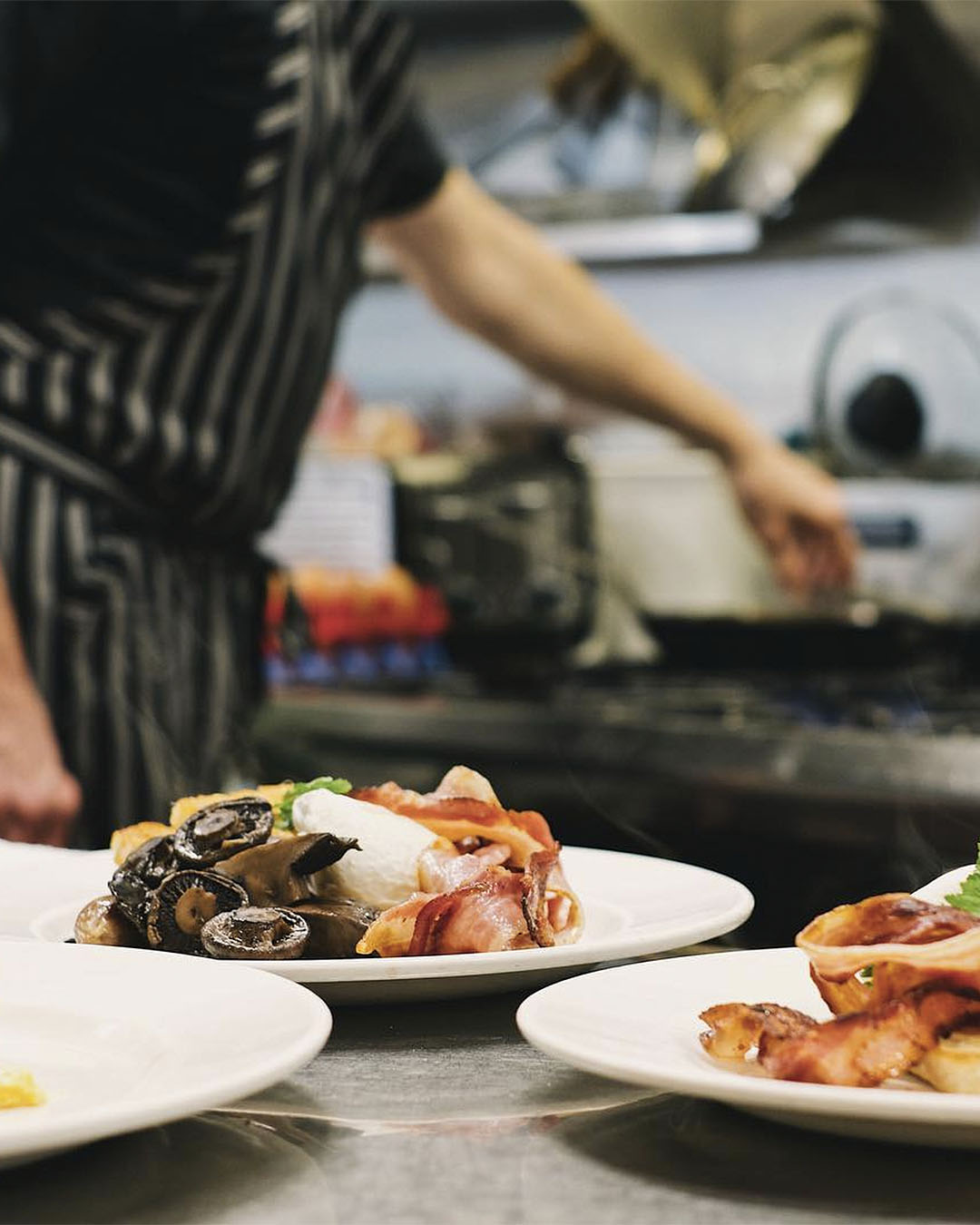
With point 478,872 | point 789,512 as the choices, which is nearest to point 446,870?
point 478,872

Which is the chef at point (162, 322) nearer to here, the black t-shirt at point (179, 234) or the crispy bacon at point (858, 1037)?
the black t-shirt at point (179, 234)

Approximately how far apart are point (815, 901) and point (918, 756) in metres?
0.25

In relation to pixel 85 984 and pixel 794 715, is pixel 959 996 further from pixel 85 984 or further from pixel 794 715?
pixel 794 715

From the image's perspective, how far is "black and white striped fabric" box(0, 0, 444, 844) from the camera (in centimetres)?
188

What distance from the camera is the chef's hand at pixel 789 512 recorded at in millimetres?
2596

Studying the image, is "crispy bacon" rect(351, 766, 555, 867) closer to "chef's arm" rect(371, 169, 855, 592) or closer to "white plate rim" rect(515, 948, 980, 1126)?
"white plate rim" rect(515, 948, 980, 1126)

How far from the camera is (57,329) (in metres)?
1.89

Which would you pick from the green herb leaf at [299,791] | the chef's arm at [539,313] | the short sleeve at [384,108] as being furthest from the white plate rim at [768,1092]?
the chef's arm at [539,313]

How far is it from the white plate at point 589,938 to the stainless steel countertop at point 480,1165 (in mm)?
47

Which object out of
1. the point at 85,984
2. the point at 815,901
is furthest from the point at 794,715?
the point at 85,984

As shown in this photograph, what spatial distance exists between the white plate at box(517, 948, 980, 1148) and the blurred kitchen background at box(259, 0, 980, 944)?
1397mm

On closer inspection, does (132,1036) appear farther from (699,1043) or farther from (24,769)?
(24,769)

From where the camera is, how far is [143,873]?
2.50 feet

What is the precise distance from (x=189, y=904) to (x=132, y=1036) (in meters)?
0.11
